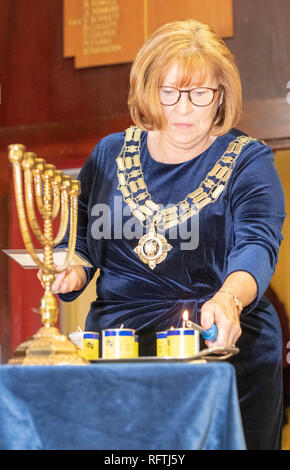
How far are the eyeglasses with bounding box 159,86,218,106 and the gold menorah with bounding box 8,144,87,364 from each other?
49 cm

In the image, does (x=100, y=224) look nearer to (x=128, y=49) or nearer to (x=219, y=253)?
(x=219, y=253)

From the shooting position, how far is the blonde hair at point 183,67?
6.19ft

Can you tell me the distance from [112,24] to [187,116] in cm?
201

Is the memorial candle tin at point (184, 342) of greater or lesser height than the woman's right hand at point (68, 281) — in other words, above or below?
below

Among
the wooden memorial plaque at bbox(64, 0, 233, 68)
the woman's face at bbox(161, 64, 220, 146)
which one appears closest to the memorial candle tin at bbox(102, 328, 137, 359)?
the woman's face at bbox(161, 64, 220, 146)

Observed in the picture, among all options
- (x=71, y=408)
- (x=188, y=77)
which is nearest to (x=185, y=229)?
(x=188, y=77)

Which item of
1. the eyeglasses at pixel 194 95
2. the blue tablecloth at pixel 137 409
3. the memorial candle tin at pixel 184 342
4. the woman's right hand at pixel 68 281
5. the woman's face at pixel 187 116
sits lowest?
the blue tablecloth at pixel 137 409

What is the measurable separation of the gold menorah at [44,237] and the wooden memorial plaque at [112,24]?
229cm

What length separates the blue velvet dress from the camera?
173cm

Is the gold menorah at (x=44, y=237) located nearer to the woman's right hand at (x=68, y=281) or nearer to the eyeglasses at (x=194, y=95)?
the woman's right hand at (x=68, y=281)

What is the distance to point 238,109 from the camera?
2000mm

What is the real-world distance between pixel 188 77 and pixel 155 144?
249 millimetres

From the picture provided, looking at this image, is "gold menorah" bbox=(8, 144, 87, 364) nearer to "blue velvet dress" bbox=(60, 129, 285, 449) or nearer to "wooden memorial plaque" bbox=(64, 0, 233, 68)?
"blue velvet dress" bbox=(60, 129, 285, 449)

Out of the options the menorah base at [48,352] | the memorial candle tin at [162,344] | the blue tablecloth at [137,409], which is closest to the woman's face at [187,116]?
the memorial candle tin at [162,344]
